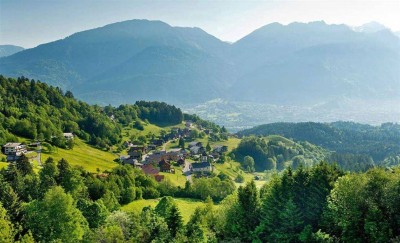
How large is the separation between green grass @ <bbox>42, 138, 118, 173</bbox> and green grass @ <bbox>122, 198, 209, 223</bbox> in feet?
93.7

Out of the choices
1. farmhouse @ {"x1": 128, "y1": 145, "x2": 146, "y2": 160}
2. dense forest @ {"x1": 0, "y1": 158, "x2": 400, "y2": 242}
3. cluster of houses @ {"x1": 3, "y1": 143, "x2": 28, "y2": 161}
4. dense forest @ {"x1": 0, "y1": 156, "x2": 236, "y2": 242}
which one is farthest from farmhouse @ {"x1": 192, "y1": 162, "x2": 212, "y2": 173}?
dense forest @ {"x1": 0, "y1": 158, "x2": 400, "y2": 242}

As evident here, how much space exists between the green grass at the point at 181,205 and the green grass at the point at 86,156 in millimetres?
28556

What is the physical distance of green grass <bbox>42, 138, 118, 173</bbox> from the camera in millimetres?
130012

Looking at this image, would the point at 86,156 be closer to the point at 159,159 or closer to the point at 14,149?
the point at 14,149

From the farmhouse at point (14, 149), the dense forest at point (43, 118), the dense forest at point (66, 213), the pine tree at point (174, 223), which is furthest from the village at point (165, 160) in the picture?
the pine tree at point (174, 223)

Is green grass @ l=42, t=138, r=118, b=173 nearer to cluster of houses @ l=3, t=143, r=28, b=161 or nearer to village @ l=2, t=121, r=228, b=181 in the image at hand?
village @ l=2, t=121, r=228, b=181

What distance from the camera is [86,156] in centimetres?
14550

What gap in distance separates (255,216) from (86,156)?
94.7 m

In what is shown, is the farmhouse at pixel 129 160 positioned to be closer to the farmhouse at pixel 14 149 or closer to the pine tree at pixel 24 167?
the farmhouse at pixel 14 149

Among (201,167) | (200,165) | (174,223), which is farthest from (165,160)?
(174,223)

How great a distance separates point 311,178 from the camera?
6000 centimetres

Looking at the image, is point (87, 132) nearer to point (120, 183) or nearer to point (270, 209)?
point (120, 183)

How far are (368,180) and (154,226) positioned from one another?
30.6 m

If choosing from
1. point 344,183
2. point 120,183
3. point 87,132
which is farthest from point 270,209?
point 87,132
